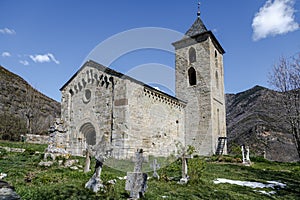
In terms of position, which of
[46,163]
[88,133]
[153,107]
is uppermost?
[153,107]

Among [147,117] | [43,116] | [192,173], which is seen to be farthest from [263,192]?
[43,116]

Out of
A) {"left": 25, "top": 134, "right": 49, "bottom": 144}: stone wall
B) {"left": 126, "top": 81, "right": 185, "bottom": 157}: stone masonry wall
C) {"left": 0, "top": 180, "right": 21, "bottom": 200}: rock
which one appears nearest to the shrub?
{"left": 25, "top": 134, "right": 49, "bottom": 144}: stone wall

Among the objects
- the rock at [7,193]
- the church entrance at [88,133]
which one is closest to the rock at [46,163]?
the church entrance at [88,133]

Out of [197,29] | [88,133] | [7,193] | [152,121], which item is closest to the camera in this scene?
[7,193]

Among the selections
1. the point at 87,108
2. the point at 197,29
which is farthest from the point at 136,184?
the point at 197,29

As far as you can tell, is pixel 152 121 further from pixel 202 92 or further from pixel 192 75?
pixel 192 75

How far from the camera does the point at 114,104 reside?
14.7m

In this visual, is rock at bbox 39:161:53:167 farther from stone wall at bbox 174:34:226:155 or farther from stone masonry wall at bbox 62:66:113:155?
stone wall at bbox 174:34:226:155

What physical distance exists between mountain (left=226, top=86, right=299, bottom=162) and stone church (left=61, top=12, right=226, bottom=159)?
14.0 ft

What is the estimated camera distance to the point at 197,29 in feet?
79.4

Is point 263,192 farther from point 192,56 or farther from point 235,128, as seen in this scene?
point 235,128

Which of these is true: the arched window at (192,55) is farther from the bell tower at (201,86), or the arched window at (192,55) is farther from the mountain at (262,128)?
the mountain at (262,128)

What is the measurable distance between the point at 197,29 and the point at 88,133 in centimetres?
1562

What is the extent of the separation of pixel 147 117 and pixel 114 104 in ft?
8.57
